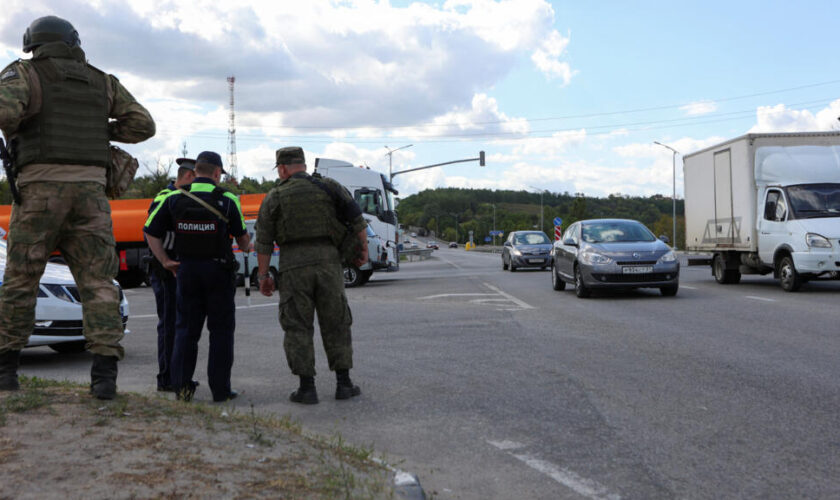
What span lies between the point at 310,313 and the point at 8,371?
211 cm

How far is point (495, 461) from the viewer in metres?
4.26

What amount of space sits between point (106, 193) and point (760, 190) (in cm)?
1464

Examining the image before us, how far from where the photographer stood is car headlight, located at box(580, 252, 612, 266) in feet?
47.9

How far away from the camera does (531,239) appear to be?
100 ft

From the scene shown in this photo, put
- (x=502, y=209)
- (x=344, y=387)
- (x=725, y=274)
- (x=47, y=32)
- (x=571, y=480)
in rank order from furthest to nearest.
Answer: (x=502, y=209) → (x=725, y=274) → (x=344, y=387) → (x=47, y=32) → (x=571, y=480)

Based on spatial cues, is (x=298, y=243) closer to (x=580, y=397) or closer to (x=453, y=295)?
(x=580, y=397)

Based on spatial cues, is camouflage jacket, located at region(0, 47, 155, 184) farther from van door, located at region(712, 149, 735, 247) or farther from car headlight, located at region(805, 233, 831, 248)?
van door, located at region(712, 149, 735, 247)

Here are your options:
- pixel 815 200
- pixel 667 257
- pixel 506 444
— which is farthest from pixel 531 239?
pixel 506 444

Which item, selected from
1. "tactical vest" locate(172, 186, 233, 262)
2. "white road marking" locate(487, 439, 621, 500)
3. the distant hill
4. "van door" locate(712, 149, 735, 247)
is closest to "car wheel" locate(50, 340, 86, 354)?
"tactical vest" locate(172, 186, 233, 262)

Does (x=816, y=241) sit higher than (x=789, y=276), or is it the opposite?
(x=816, y=241)

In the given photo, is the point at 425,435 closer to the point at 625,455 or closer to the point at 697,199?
the point at 625,455

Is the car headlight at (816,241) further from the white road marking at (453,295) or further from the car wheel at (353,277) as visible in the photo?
the car wheel at (353,277)

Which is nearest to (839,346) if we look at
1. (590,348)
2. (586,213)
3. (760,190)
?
(590,348)

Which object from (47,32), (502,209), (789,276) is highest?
(502,209)
